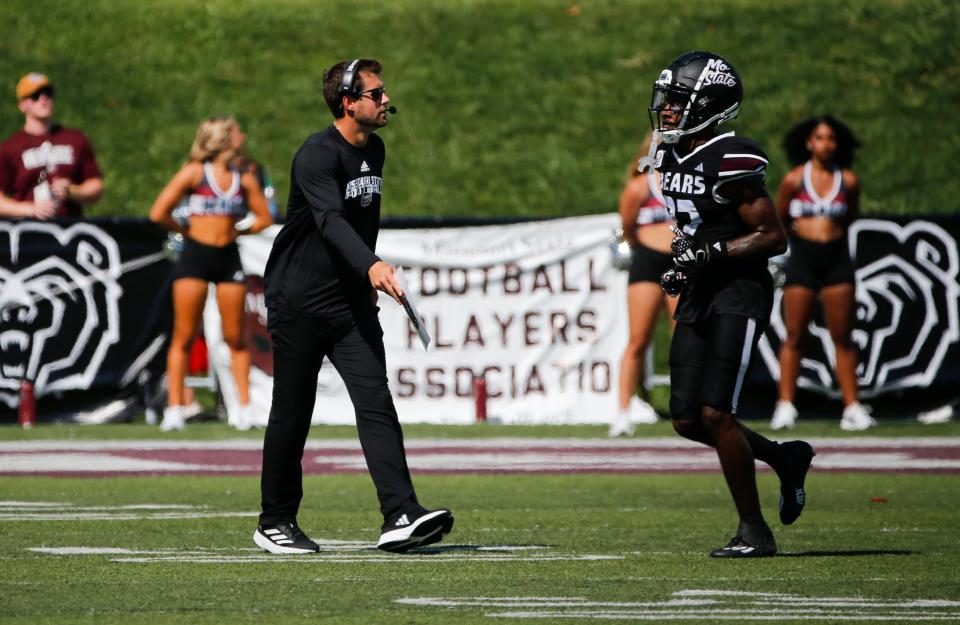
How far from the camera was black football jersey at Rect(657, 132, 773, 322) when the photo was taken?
7.81 metres

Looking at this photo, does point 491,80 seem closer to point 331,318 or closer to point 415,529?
point 331,318

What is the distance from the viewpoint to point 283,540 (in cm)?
779

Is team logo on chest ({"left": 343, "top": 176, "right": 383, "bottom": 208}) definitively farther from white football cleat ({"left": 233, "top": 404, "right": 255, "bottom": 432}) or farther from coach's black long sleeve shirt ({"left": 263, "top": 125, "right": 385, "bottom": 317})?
white football cleat ({"left": 233, "top": 404, "right": 255, "bottom": 432})

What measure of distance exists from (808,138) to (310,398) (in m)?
8.02

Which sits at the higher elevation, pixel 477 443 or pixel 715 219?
pixel 715 219

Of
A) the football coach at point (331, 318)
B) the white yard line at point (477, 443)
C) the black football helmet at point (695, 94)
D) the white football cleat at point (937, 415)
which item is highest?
the black football helmet at point (695, 94)

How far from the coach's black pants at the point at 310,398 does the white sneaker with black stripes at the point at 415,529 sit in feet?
0.54

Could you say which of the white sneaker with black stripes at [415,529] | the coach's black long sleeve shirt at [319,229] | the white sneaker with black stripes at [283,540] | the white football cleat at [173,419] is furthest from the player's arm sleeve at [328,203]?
the white football cleat at [173,419]

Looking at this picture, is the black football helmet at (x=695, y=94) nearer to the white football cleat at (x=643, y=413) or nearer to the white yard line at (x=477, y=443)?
the white yard line at (x=477, y=443)

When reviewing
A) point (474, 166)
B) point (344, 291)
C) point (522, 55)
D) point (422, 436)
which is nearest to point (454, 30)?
point (522, 55)

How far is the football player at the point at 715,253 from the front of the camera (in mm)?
7785

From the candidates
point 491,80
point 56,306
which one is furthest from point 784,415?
point 491,80

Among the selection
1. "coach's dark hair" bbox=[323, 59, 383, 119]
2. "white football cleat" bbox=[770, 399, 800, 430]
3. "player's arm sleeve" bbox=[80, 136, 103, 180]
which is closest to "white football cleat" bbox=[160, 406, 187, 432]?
"player's arm sleeve" bbox=[80, 136, 103, 180]

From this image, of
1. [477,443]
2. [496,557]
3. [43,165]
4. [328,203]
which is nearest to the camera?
[496,557]
